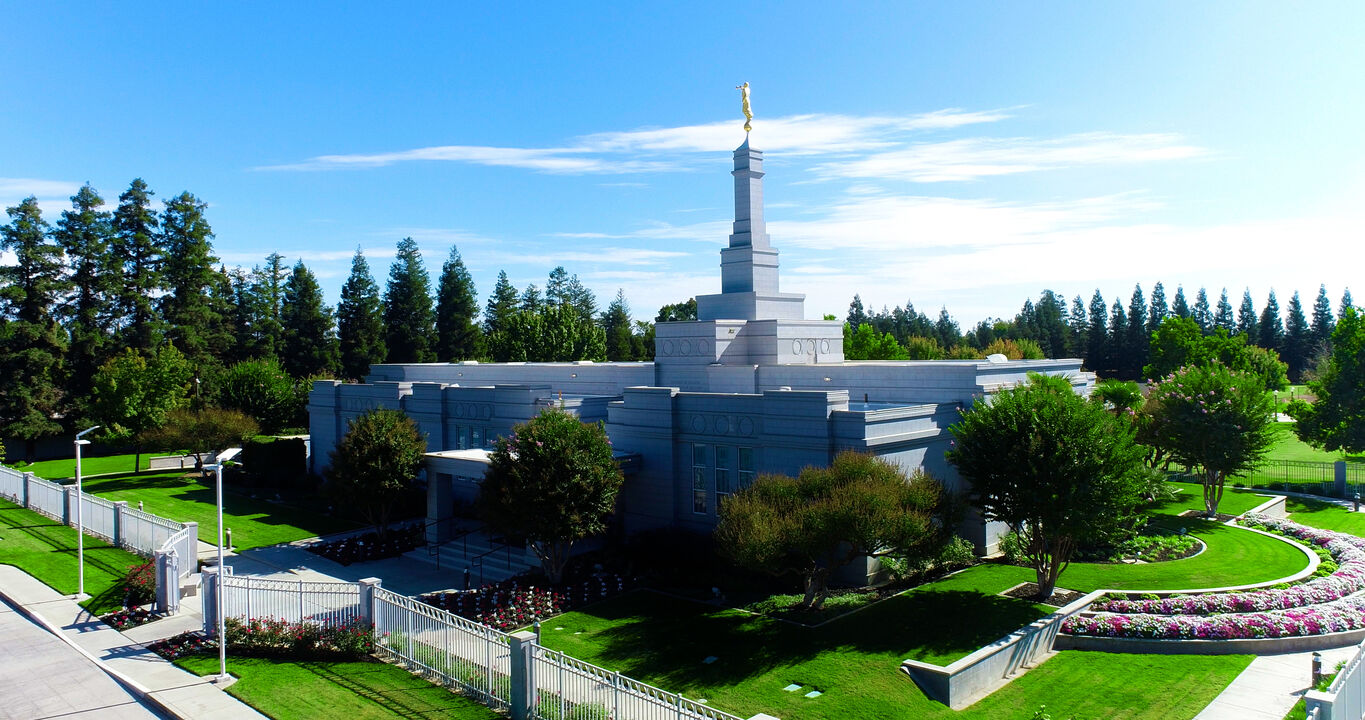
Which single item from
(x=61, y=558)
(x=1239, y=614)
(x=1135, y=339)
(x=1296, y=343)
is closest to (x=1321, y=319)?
(x=1296, y=343)

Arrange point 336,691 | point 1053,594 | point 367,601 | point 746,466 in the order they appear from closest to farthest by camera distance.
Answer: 1. point 336,691
2. point 367,601
3. point 1053,594
4. point 746,466

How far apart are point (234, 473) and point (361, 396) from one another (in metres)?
9.06

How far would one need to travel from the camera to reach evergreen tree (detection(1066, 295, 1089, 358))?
115206 millimetres

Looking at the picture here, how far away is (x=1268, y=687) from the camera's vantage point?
665 inches

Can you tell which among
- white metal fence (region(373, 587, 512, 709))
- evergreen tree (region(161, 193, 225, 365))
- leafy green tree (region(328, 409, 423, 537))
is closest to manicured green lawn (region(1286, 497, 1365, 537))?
white metal fence (region(373, 587, 512, 709))

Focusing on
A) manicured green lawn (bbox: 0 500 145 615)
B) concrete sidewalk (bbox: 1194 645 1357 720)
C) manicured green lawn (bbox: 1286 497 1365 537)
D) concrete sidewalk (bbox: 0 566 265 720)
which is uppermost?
manicured green lawn (bbox: 0 500 145 615)

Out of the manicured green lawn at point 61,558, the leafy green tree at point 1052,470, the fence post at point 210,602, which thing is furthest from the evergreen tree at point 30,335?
→ the leafy green tree at point 1052,470

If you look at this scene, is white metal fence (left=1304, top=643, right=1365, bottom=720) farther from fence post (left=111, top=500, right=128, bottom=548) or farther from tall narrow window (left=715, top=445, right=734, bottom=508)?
fence post (left=111, top=500, right=128, bottom=548)

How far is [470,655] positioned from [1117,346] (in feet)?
360

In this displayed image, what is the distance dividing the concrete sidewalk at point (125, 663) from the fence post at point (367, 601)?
297 cm

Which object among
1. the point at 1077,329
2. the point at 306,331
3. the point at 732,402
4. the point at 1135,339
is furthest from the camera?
the point at 1077,329

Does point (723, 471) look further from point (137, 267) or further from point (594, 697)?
point (137, 267)

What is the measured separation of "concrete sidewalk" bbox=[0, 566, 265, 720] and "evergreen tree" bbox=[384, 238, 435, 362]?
184 ft

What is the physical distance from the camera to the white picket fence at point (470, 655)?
1392cm
